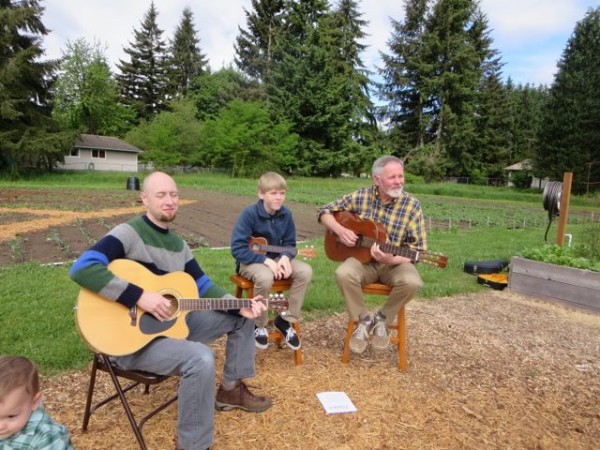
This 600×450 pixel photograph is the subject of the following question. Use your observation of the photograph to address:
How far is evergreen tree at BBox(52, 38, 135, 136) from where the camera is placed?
47844 mm

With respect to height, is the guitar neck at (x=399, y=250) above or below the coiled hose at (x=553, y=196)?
below

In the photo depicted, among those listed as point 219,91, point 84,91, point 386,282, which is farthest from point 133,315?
point 84,91

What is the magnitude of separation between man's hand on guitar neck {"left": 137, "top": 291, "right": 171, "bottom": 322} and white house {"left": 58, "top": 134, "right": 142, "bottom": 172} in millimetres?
44908

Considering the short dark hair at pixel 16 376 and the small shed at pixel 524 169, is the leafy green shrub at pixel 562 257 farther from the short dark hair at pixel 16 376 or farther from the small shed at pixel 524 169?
the small shed at pixel 524 169

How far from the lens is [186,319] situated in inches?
113

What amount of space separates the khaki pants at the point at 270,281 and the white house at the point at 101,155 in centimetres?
4391

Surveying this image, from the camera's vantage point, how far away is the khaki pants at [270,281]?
→ 3.72 m

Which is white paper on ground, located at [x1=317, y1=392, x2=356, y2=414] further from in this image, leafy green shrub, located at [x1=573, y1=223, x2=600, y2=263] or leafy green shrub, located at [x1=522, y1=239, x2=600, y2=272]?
leafy green shrub, located at [x1=573, y1=223, x2=600, y2=263]

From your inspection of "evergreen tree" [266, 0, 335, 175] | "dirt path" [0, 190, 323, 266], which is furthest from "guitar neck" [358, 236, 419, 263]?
"evergreen tree" [266, 0, 335, 175]

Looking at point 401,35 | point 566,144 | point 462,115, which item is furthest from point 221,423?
point 401,35

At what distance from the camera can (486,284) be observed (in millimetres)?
6809

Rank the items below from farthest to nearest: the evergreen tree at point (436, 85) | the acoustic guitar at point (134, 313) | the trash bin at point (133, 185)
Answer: the evergreen tree at point (436, 85), the trash bin at point (133, 185), the acoustic guitar at point (134, 313)

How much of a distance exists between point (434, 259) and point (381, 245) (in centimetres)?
49

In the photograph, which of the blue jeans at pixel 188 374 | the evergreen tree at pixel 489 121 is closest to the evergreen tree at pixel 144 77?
the evergreen tree at pixel 489 121
